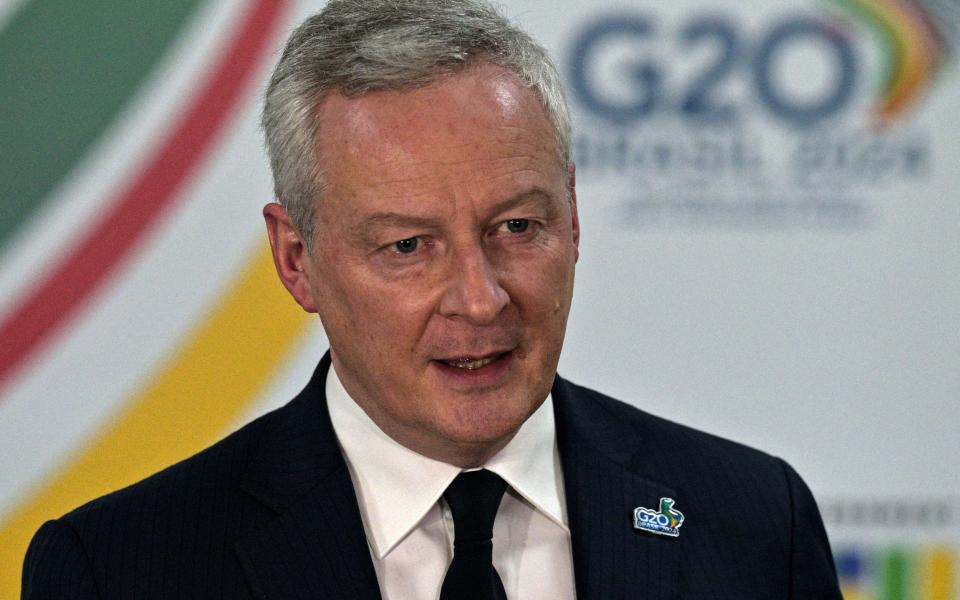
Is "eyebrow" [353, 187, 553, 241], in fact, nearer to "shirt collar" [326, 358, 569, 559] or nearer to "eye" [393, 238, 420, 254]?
"eye" [393, 238, 420, 254]

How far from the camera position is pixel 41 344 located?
2.94 metres

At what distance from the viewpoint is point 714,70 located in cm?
291

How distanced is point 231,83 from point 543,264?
1487mm

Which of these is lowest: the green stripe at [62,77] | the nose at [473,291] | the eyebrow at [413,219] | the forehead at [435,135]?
the nose at [473,291]

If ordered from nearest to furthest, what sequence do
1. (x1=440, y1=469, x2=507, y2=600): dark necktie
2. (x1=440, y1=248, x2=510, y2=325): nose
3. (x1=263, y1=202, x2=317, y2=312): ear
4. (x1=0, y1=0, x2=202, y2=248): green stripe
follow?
1. (x1=440, y1=248, x2=510, y2=325): nose
2. (x1=440, y1=469, x2=507, y2=600): dark necktie
3. (x1=263, y1=202, x2=317, y2=312): ear
4. (x1=0, y1=0, x2=202, y2=248): green stripe

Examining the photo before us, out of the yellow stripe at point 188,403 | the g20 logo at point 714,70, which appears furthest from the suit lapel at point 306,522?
the g20 logo at point 714,70

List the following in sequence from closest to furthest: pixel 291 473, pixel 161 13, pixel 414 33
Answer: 1. pixel 414 33
2. pixel 291 473
3. pixel 161 13

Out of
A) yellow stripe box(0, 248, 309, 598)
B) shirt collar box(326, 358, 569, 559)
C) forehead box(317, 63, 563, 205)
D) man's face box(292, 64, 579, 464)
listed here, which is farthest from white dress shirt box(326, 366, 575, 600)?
yellow stripe box(0, 248, 309, 598)

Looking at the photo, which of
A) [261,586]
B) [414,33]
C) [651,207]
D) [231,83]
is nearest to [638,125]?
[651,207]

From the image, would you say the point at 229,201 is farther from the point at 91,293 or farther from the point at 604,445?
the point at 604,445

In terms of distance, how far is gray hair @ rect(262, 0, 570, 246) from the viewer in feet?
5.46

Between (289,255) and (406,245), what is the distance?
26cm

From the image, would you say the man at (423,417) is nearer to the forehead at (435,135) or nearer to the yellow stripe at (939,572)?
the forehead at (435,135)

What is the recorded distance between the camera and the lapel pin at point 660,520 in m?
1.89
